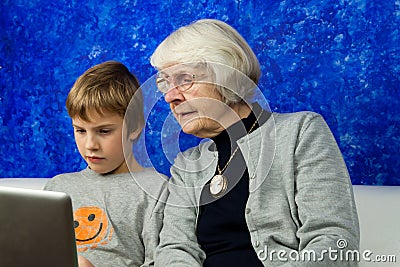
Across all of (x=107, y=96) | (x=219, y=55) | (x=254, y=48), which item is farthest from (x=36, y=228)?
(x=254, y=48)

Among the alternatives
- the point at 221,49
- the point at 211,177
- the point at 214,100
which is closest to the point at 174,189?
the point at 211,177

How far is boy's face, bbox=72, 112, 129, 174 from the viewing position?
5.64ft

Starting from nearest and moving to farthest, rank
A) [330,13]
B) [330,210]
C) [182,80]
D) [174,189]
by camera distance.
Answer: [330,210]
[182,80]
[174,189]
[330,13]

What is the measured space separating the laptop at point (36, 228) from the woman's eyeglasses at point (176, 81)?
0.62 metres

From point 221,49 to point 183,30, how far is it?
4.9 inches

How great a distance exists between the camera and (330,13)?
1.93 metres

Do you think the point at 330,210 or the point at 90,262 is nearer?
the point at 330,210

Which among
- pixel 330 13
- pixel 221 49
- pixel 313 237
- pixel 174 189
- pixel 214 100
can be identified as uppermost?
A: pixel 330 13

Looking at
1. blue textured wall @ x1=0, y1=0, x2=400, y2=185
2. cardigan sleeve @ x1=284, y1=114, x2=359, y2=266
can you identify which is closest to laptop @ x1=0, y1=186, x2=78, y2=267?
cardigan sleeve @ x1=284, y1=114, x2=359, y2=266

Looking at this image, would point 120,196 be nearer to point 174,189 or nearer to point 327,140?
point 174,189

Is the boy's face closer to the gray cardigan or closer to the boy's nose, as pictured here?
the boy's nose

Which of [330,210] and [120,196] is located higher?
[120,196]

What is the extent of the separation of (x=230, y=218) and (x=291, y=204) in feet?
0.50

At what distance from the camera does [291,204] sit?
1416 mm
